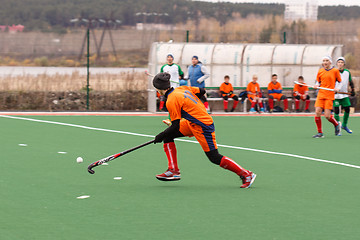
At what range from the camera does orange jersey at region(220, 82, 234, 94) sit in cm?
2161

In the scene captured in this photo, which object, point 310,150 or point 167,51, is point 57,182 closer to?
point 310,150

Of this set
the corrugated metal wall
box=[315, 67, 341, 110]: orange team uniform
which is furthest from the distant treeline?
box=[315, 67, 341, 110]: orange team uniform

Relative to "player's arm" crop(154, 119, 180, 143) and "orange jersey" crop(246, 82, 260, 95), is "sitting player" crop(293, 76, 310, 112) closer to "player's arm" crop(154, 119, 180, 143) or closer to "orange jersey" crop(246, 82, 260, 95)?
"orange jersey" crop(246, 82, 260, 95)

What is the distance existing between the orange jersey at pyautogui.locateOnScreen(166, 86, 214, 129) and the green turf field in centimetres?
85

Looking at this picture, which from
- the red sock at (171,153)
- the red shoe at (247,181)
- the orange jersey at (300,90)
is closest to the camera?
the red shoe at (247,181)

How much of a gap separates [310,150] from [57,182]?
5.21 meters

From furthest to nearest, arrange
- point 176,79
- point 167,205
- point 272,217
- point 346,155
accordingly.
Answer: point 176,79
point 346,155
point 167,205
point 272,217

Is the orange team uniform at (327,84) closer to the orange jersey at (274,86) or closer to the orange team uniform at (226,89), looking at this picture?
the orange jersey at (274,86)

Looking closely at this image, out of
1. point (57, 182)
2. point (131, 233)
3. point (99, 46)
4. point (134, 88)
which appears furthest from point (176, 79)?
point (99, 46)

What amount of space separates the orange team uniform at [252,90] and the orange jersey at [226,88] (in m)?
0.53

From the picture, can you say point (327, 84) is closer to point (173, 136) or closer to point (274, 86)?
point (173, 136)

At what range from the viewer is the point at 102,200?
7.62 metres

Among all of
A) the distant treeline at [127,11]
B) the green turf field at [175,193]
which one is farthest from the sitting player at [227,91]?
the distant treeline at [127,11]

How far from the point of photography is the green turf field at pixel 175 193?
638 cm
